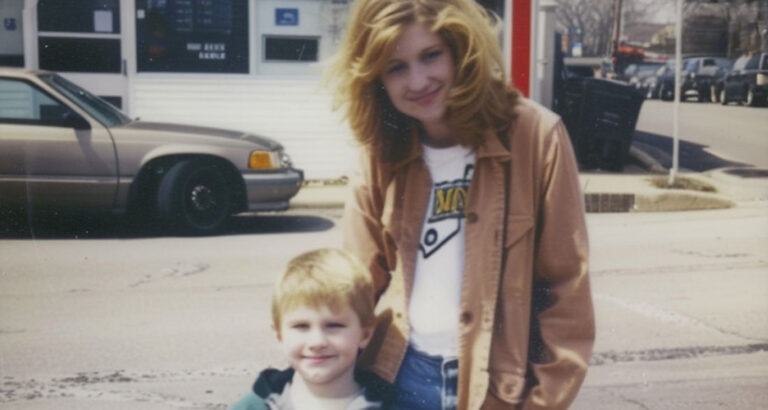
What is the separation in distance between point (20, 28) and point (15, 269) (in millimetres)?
6582

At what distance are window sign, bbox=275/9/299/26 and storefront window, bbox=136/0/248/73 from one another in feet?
1.43

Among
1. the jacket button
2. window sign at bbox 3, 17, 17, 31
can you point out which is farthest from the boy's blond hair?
window sign at bbox 3, 17, 17, 31

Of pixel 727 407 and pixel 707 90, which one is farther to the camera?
pixel 707 90

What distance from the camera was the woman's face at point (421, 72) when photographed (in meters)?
2.11

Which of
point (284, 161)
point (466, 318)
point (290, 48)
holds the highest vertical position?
point (290, 48)

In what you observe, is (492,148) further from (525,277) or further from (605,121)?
(605,121)

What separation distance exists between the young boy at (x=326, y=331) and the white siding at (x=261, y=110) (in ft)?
39.0

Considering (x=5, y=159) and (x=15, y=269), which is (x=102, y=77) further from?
(x=15, y=269)

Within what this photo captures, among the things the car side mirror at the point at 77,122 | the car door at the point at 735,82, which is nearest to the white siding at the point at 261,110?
the car side mirror at the point at 77,122

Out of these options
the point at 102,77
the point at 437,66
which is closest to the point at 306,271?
the point at 437,66

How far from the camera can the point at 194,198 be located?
982cm

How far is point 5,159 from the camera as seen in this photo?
9273 millimetres

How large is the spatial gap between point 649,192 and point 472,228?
1138 cm

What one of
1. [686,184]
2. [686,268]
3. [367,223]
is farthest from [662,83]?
[367,223]
